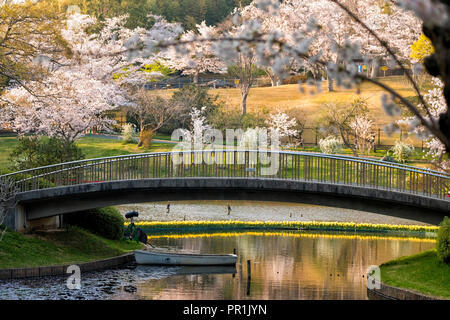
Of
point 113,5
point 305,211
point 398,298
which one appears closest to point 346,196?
point 398,298

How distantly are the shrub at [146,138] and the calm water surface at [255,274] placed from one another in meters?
22.1

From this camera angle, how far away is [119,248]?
89.0 ft

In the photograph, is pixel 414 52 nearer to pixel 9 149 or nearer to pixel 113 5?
pixel 9 149

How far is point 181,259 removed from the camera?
25391mm

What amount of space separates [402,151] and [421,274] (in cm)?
2934

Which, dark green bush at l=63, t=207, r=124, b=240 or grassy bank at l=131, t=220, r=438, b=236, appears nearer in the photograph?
dark green bush at l=63, t=207, r=124, b=240

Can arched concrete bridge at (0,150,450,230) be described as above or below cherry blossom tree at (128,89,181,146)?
below

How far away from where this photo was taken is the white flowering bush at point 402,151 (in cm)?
4834

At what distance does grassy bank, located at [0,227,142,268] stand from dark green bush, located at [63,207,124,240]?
0.47 metres

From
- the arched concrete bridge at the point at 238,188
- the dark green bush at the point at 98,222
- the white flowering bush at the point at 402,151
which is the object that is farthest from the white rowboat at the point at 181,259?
the white flowering bush at the point at 402,151

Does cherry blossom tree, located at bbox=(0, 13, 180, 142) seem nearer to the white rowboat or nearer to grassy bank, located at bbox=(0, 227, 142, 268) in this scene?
grassy bank, located at bbox=(0, 227, 142, 268)

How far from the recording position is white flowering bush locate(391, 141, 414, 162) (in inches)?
1903

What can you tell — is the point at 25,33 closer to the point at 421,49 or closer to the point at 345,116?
the point at 421,49

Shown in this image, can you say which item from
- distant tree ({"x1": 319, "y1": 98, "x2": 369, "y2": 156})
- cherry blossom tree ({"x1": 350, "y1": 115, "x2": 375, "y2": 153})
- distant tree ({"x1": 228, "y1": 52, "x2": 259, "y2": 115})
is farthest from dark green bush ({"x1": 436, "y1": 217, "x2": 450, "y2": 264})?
distant tree ({"x1": 228, "y1": 52, "x2": 259, "y2": 115})
